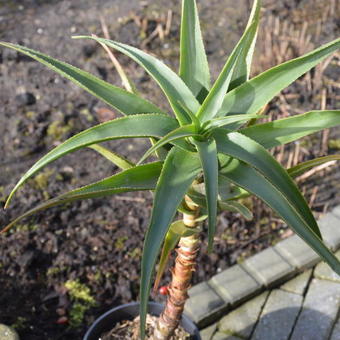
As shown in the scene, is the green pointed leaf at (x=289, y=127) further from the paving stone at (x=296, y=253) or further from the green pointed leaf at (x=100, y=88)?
the paving stone at (x=296, y=253)

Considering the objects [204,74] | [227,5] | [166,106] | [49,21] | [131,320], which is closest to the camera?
[204,74]

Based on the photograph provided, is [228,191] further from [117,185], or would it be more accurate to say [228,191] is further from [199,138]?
[117,185]

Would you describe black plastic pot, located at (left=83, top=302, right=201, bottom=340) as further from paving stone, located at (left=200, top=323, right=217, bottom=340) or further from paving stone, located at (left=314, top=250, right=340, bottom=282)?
paving stone, located at (left=314, top=250, right=340, bottom=282)

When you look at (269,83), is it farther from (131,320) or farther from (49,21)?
(49,21)

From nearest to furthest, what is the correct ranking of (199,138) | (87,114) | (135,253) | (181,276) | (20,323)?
(199,138), (181,276), (20,323), (135,253), (87,114)

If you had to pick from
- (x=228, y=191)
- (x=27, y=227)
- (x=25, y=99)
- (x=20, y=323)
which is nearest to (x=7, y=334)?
(x=20, y=323)

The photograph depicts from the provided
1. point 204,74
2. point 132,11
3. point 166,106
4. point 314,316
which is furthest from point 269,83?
point 132,11

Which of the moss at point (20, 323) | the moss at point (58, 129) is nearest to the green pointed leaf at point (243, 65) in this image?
the moss at point (20, 323)
